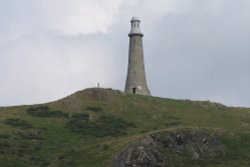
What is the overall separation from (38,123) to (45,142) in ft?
31.8

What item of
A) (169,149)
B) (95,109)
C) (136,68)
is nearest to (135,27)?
(136,68)

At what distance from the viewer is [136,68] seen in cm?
18088

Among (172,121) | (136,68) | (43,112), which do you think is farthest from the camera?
(136,68)

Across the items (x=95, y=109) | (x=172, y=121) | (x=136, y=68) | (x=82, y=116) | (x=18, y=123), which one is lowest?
(x=18, y=123)

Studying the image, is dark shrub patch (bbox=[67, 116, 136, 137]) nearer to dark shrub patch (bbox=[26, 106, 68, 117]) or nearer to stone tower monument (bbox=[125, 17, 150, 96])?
dark shrub patch (bbox=[26, 106, 68, 117])

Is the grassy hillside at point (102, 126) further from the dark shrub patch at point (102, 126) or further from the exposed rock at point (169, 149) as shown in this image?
the exposed rock at point (169, 149)

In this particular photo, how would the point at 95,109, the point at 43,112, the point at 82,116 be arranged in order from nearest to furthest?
the point at 82,116 < the point at 43,112 < the point at 95,109

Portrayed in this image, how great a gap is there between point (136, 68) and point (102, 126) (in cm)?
3833

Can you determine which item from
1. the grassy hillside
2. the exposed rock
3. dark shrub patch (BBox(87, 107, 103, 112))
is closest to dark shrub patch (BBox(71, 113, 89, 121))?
the grassy hillside

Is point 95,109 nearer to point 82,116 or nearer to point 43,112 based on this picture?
point 82,116

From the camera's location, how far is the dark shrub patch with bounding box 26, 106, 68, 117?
485 ft

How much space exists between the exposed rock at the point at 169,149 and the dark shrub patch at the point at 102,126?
74.0 feet

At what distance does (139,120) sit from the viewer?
490 ft

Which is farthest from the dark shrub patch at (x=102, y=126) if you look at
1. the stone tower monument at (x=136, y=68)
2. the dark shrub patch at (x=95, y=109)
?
the stone tower monument at (x=136, y=68)
